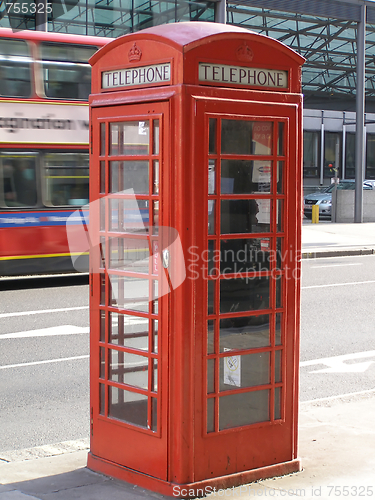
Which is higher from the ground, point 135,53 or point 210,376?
point 135,53

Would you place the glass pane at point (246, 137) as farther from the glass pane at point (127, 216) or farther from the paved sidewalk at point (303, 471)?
the paved sidewalk at point (303, 471)

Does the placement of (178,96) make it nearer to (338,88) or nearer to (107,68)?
(107,68)

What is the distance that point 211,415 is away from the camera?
394 cm

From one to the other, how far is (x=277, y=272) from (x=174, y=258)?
0.71 m

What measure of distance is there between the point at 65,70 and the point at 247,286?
9.20 meters

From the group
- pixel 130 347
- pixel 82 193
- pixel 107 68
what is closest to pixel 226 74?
pixel 107 68

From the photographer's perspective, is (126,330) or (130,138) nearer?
(130,138)

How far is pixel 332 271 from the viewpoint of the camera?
Answer: 14.5 meters

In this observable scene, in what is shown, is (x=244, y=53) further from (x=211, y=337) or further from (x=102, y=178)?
(x=211, y=337)

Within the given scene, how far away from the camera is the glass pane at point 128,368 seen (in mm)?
4068

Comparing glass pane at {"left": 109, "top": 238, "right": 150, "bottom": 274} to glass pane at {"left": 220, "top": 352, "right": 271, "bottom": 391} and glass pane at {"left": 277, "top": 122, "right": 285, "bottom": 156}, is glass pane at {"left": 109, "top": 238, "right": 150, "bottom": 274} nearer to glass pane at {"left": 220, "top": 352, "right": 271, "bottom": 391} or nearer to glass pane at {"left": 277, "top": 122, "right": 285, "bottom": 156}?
glass pane at {"left": 220, "top": 352, "right": 271, "bottom": 391}

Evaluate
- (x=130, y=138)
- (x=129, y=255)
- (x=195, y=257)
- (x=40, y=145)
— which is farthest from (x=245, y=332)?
(x=40, y=145)

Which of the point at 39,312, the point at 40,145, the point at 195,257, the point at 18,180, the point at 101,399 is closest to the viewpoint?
the point at 195,257

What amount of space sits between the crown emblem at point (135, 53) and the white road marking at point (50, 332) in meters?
5.15
